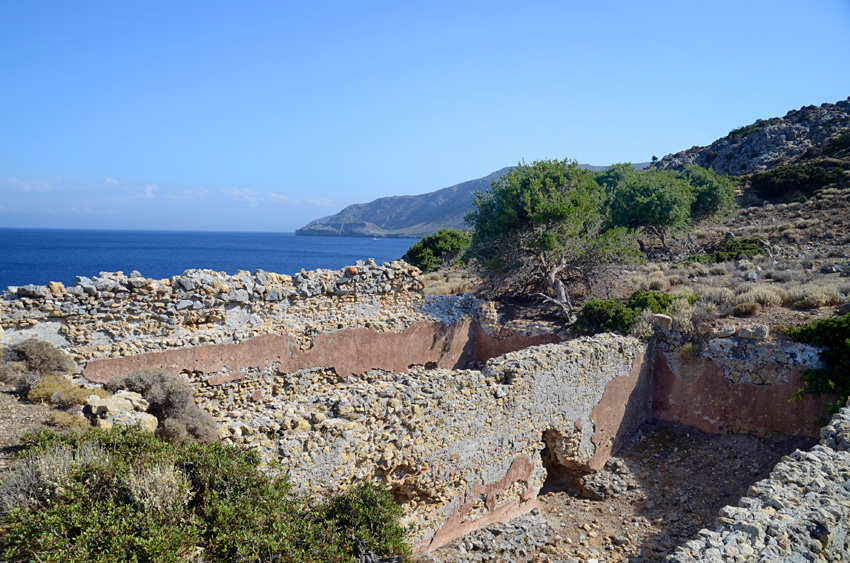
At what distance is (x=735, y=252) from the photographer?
21.3 meters

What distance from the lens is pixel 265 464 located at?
20.1ft

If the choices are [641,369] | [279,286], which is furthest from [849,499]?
[279,286]

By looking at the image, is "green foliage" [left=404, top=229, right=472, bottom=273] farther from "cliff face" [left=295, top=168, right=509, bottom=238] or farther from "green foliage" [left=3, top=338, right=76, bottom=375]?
"cliff face" [left=295, top=168, right=509, bottom=238]

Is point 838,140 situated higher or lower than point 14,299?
higher

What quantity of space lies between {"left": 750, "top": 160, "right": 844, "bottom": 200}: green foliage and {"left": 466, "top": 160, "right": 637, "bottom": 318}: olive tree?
23.9 metres

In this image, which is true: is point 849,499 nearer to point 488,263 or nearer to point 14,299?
point 488,263

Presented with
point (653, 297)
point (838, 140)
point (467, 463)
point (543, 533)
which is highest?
point (838, 140)

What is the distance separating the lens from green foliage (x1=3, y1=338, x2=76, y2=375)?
8.48m

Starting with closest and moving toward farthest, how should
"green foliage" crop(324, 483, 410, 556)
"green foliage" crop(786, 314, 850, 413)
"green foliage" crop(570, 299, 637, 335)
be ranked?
"green foliage" crop(324, 483, 410, 556), "green foliage" crop(786, 314, 850, 413), "green foliage" crop(570, 299, 637, 335)

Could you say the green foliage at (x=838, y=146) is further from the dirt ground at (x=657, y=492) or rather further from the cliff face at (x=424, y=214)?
the cliff face at (x=424, y=214)

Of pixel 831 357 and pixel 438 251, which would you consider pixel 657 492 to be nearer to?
pixel 831 357

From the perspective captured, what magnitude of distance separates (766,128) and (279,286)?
50.9 m

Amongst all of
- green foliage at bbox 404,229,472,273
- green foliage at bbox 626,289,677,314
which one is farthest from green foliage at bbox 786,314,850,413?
green foliage at bbox 404,229,472,273

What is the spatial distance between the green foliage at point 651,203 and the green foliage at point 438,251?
8.55m
